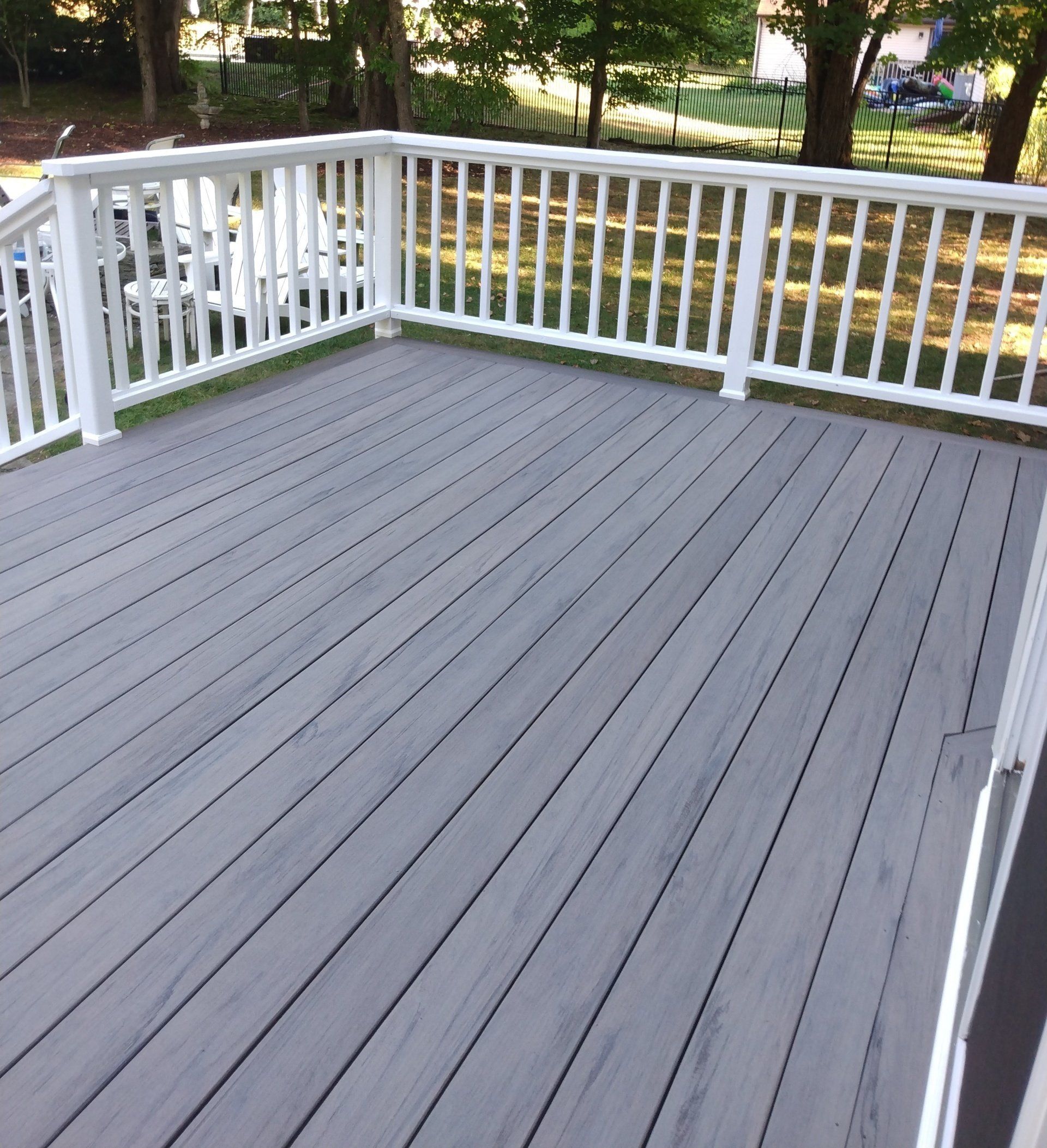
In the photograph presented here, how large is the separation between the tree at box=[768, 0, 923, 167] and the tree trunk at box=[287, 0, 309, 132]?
220 inches

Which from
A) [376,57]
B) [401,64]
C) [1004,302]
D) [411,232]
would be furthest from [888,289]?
[376,57]

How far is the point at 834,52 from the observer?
10.7 metres

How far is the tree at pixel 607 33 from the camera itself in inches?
452

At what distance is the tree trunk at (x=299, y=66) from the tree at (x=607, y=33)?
3195 mm

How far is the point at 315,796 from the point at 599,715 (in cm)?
65

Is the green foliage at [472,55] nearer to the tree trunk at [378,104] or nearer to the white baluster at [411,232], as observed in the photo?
the tree trunk at [378,104]

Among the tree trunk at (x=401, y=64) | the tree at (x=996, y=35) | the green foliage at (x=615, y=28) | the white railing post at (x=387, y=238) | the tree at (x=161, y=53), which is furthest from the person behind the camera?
the tree at (x=161, y=53)

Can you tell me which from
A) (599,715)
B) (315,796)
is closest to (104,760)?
(315,796)

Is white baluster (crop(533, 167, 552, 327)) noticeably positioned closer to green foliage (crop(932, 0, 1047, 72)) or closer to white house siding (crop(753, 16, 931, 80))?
green foliage (crop(932, 0, 1047, 72))

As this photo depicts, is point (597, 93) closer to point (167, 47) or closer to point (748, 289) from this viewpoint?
point (167, 47)

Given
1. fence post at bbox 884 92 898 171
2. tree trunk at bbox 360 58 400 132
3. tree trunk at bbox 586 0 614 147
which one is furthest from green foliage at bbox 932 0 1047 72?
tree trunk at bbox 360 58 400 132

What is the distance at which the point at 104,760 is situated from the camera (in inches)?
88.1

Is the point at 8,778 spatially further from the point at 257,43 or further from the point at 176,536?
the point at 257,43

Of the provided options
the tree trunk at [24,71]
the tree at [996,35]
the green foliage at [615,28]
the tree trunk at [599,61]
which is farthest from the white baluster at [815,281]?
the tree trunk at [24,71]
